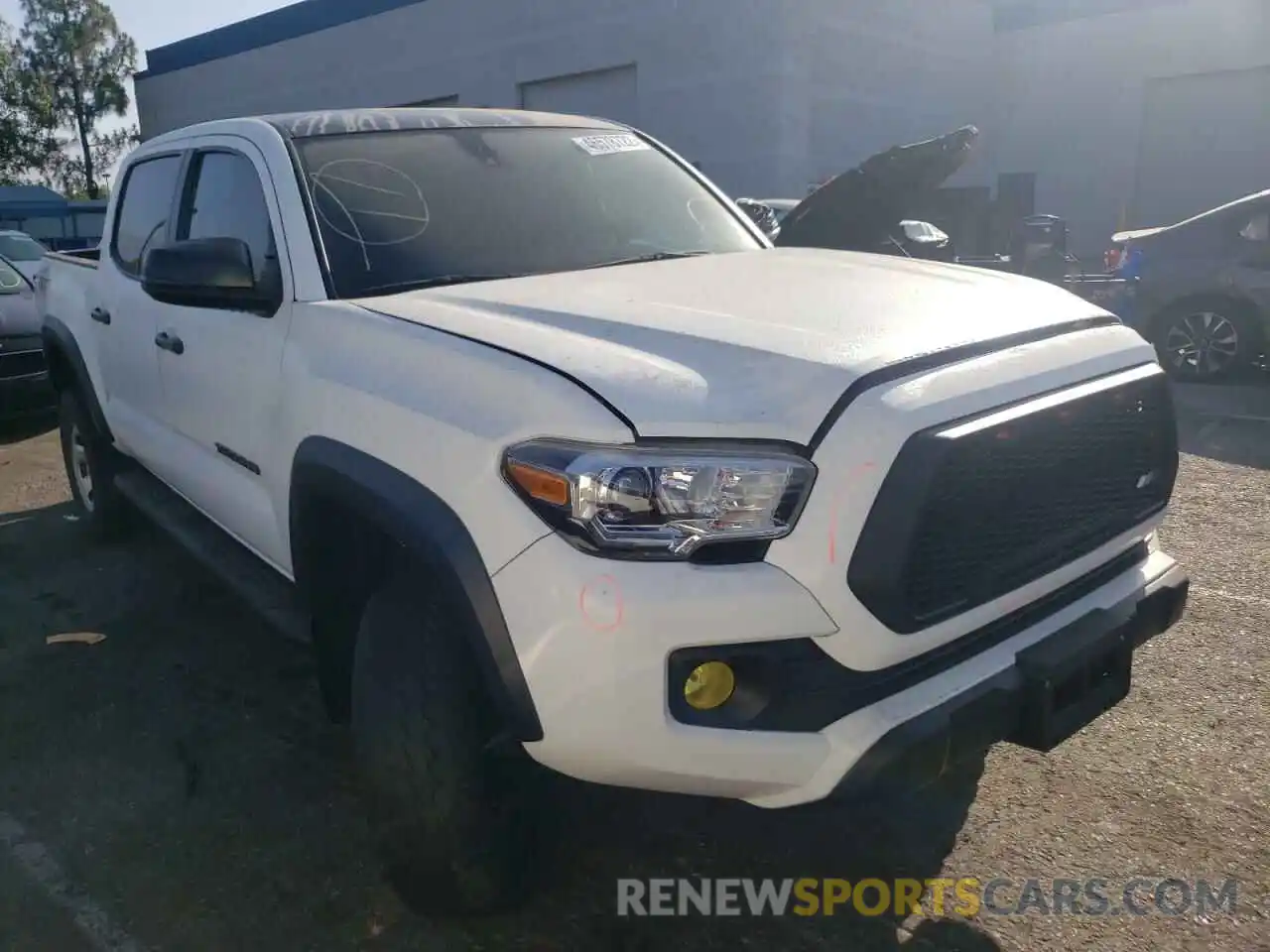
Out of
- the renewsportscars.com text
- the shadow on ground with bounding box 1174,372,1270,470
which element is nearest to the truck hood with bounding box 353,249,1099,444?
the renewsportscars.com text

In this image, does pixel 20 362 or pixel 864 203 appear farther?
pixel 20 362

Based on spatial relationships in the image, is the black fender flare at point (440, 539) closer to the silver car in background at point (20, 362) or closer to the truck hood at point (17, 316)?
the silver car in background at point (20, 362)

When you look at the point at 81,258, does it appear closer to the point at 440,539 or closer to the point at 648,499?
the point at 440,539

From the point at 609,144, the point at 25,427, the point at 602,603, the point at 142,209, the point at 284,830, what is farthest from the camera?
the point at 25,427

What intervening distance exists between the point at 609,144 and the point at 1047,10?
27402 millimetres

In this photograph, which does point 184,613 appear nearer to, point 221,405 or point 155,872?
point 221,405

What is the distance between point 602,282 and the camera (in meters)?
2.94

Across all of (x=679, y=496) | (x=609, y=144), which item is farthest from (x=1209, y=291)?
(x=679, y=496)

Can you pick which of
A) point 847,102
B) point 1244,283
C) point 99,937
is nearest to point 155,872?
point 99,937

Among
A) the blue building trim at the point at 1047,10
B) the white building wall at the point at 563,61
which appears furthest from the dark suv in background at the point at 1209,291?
the blue building trim at the point at 1047,10

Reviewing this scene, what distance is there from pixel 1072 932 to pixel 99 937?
7.45ft

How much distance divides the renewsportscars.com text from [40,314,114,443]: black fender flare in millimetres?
3419

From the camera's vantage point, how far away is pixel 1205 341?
8.77 meters

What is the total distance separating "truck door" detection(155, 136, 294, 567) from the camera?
3010 mm
